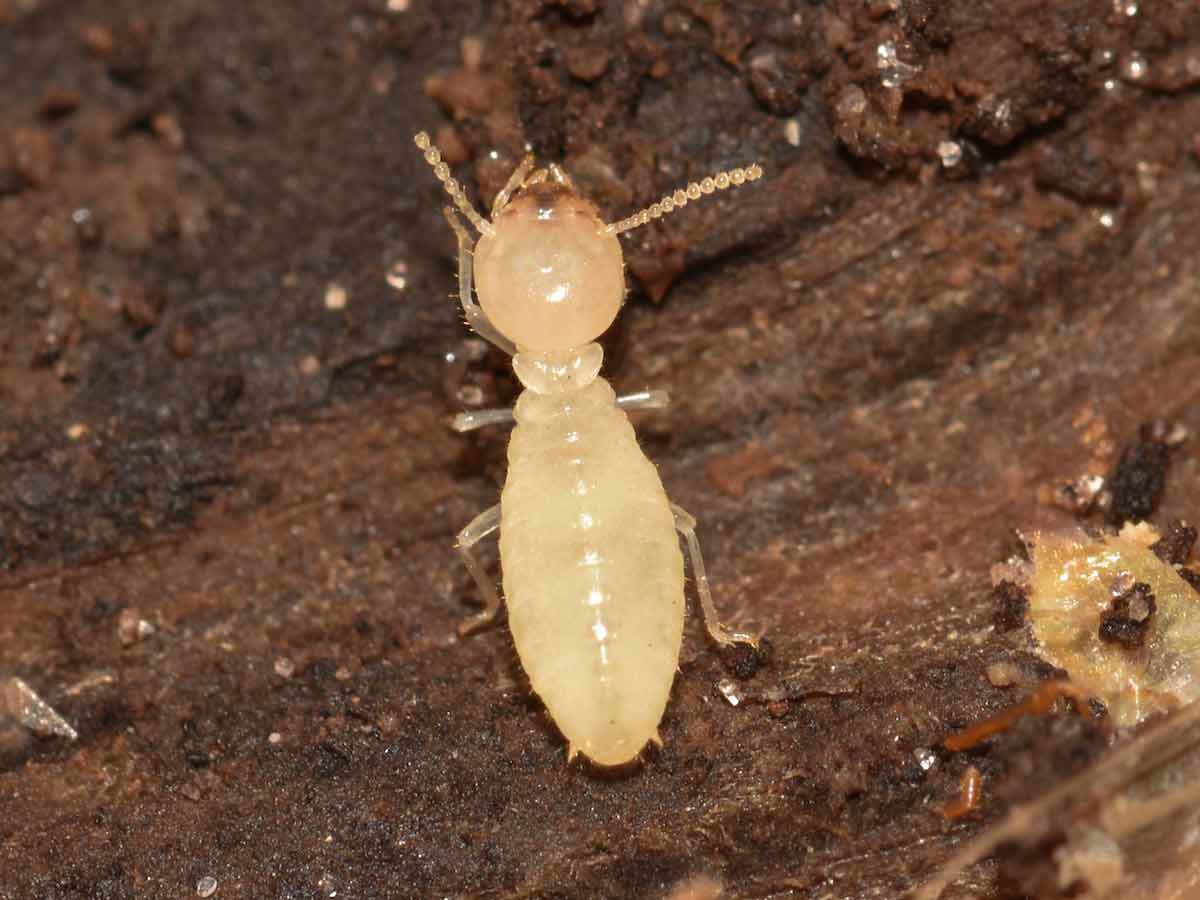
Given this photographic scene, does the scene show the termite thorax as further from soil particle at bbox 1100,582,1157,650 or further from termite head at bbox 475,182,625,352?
soil particle at bbox 1100,582,1157,650

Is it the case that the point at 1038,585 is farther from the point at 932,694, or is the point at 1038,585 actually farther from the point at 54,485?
the point at 54,485

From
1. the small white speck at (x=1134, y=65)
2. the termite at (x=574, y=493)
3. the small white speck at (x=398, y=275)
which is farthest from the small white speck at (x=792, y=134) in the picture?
the small white speck at (x=398, y=275)

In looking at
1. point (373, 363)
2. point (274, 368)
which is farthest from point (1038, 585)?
point (274, 368)

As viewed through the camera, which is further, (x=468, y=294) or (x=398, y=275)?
(x=398, y=275)

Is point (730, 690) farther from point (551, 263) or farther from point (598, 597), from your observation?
point (551, 263)

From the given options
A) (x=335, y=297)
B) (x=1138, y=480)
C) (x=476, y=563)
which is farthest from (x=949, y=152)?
(x=335, y=297)

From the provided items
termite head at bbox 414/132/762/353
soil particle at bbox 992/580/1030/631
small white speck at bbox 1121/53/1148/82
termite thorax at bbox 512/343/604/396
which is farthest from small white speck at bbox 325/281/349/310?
small white speck at bbox 1121/53/1148/82
